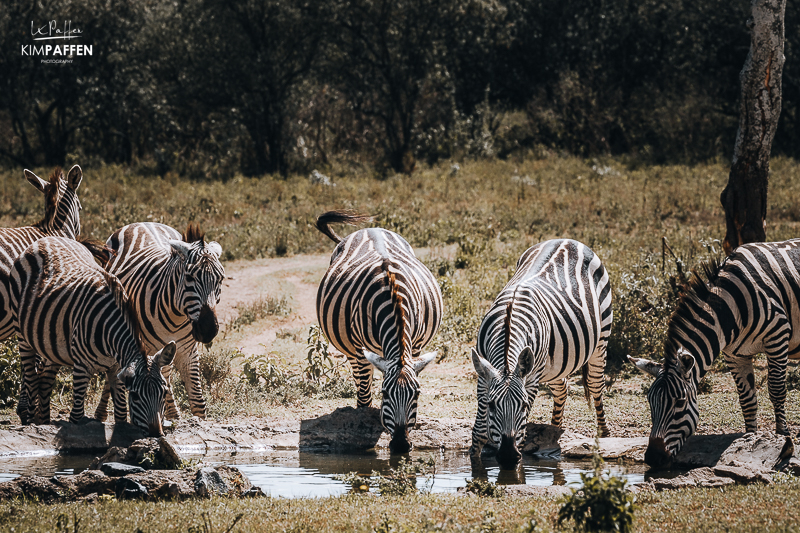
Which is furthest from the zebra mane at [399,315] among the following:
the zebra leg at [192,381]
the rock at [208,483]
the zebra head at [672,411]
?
the zebra leg at [192,381]

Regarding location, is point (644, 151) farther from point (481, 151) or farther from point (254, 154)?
point (254, 154)

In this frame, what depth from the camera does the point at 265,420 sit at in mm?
8508

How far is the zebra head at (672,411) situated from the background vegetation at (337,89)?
785 inches

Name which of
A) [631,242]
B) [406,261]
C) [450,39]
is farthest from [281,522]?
[450,39]

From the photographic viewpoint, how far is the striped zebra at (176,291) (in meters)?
7.89

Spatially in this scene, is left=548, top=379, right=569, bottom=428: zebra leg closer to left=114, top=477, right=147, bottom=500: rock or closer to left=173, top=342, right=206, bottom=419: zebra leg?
left=173, top=342, right=206, bottom=419: zebra leg

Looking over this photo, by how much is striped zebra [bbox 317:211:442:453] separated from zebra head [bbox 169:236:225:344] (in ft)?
4.44

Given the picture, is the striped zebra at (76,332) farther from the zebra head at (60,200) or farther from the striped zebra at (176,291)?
the zebra head at (60,200)

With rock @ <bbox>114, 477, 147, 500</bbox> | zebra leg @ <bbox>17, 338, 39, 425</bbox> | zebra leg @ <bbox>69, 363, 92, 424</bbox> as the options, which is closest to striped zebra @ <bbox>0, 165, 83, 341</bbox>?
zebra leg @ <bbox>17, 338, 39, 425</bbox>

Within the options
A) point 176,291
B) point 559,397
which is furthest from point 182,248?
point 559,397

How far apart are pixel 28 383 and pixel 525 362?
574cm

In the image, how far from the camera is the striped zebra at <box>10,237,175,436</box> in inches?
283

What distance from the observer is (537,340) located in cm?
707

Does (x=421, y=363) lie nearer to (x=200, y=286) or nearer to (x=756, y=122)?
(x=200, y=286)
